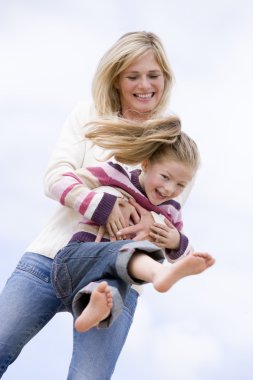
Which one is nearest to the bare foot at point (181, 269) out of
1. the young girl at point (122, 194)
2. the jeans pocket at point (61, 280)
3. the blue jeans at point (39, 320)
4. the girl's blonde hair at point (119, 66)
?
the young girl at point (122, 194)

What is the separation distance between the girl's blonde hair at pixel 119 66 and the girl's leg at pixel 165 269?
129 centimetres

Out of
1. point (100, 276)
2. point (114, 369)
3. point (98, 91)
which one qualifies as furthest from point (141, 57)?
point (114, 369)

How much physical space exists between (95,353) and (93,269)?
527mm

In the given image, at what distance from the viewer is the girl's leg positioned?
3.24 m

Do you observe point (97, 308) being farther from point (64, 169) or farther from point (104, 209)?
point (64, 169)

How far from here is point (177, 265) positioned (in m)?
3.27

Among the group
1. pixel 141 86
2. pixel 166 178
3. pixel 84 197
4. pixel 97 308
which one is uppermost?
pixel 141 86

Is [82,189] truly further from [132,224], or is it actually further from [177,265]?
[177,265]

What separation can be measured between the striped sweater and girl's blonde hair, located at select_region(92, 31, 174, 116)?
20.3 inches

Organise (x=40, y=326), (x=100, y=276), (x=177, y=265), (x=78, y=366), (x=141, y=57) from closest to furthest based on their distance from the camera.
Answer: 1. (x=177, y=265)
2. (x=100, y=276)
3. (x=78, y=366)
4. (x=40, y=326)
5. (x=141, y=57)

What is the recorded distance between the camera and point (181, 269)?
10.7ft

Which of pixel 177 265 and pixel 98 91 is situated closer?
pixel 177 265

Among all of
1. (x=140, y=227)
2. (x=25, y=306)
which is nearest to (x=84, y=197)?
(x=140, y=227)

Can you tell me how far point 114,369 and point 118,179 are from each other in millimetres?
1058
